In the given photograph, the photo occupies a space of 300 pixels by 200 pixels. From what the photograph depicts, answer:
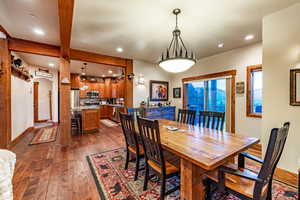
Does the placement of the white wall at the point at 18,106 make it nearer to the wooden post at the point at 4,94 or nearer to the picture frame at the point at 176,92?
the wooden post at the point at 4,94

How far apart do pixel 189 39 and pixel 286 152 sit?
114 inches

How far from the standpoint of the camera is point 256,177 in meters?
1.06

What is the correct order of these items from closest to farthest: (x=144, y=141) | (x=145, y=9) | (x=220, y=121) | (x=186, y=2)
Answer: (x=144, y=141) → (x=186, y=2) → (x=145, y=9) → (x=220, y=121)

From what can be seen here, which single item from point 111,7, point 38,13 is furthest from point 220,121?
point 38,13

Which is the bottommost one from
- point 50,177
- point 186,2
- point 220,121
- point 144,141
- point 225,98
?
point 50,177

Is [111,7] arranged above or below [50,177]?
above

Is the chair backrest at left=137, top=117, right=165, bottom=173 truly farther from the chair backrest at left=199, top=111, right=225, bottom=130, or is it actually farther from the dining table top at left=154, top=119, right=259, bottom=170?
the chair backrest at left=199, top=111, right=225, bottom=130

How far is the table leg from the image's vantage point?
1293 millimetres

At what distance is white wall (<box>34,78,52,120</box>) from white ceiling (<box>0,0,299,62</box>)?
497 centimetres

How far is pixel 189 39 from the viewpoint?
10.6 ft

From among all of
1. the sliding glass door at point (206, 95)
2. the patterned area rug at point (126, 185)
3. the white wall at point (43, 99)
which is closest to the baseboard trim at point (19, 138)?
the white wall at point (43, 99)

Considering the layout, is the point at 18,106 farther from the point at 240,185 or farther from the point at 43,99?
the point at 240,185

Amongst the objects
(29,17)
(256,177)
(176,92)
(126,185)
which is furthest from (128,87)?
(256,177)

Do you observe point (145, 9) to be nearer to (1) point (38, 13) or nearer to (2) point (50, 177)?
(1) point (38, 13)
